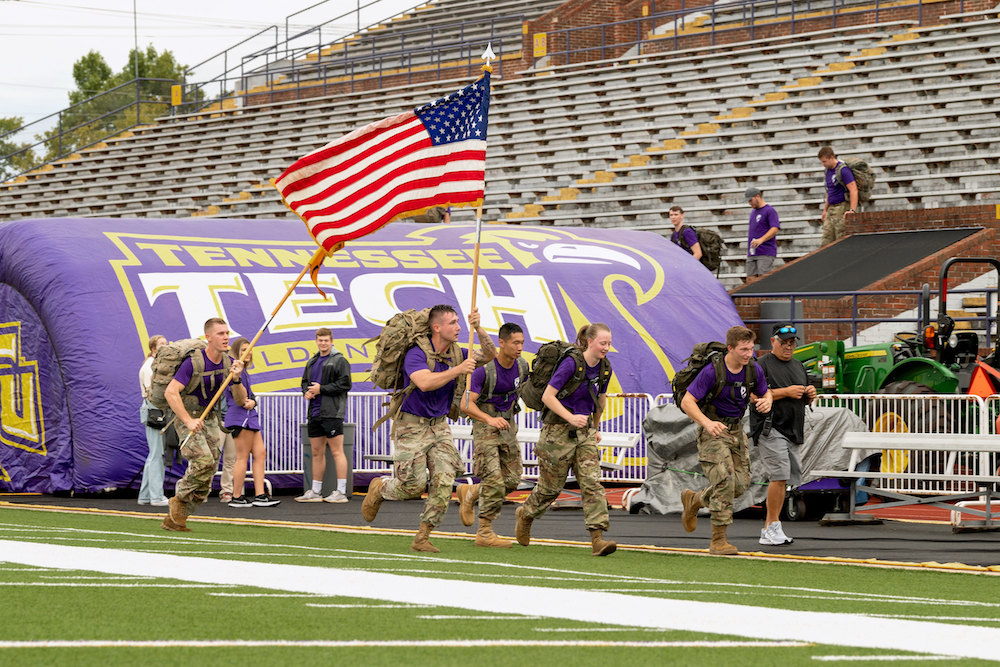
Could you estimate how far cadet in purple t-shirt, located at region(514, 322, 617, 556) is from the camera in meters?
10.7

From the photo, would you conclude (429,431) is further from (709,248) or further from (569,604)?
(709,248)

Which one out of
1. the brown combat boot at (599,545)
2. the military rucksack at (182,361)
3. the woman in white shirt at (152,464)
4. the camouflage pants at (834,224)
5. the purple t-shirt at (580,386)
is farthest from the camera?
the camouflage pants at (834,224)

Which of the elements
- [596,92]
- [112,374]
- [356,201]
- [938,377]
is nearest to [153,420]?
[112,374]

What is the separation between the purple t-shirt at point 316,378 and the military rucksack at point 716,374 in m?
5.80

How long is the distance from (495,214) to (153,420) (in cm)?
1575

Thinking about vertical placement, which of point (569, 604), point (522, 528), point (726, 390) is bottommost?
point (522, 528)

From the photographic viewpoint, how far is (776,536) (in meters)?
11.5

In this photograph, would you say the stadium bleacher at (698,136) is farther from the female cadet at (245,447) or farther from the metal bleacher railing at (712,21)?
the female cadet at (245,447)

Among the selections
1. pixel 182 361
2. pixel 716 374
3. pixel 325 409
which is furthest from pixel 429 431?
pixel 325 409

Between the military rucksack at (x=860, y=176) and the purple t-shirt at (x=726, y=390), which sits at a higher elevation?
the military rucksack at (x=860, y=176)

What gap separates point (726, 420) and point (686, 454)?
3.82 m

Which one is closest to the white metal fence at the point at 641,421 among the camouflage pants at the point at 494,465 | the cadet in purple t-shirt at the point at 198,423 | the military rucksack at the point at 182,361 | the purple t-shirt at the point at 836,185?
the military rucksack at the point at 182,361

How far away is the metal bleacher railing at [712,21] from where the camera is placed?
31.0m

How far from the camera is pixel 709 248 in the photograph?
22766mm
